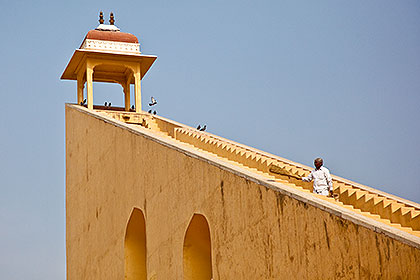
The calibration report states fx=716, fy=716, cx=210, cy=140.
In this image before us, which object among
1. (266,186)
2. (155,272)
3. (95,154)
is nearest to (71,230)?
(95,154)

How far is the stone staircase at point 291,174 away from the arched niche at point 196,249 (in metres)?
0.96

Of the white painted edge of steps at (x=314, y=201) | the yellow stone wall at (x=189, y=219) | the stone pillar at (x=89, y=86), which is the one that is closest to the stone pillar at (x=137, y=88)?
the stone pillar at (x=89, y=86)

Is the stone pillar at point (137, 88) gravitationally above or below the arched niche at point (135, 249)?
above

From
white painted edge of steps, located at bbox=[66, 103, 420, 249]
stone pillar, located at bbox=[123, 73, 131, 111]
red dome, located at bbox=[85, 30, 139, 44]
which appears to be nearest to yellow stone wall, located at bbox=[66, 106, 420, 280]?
white painted edge of steps, located at bbox=[66, 103, 420, 249]

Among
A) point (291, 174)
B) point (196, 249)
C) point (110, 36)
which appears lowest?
point (196, 249)

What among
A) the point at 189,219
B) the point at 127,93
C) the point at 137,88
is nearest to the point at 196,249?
the point at 189,219

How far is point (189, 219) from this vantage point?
7812 millimetres

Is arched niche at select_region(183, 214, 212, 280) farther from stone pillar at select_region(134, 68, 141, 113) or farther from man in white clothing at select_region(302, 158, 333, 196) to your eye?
stone pillar at select_region(134, 68, 141, 113)

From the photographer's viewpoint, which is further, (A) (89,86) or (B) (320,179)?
(A) (89,86)

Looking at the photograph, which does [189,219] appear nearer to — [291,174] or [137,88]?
[291,174]

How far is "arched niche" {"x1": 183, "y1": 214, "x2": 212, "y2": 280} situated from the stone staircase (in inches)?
38.0

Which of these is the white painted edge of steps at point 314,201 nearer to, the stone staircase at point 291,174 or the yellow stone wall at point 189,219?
the yellow stone wall at point 189,219

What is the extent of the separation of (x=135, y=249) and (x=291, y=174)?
2.48 metres

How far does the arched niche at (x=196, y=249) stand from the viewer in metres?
7.89
